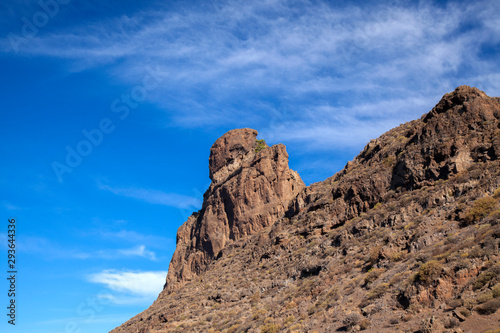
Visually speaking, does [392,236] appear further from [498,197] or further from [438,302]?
[438,302]

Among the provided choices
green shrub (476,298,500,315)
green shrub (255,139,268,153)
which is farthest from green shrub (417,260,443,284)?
green shrub (255,139,268,153)

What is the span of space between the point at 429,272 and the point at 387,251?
644 cm

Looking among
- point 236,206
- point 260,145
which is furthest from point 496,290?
point 260,145

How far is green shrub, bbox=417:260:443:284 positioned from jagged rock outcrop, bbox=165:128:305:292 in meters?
36.8

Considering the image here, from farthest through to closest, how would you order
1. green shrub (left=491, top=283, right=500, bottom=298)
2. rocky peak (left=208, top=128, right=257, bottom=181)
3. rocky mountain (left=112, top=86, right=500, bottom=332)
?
rocky peak (left=208, top=128, right=257, bottom=181) < rocky mountain (left=112, top=86, right=500, bottom=332) < green shrub (left=491, top=283, right=500, bottom=298)

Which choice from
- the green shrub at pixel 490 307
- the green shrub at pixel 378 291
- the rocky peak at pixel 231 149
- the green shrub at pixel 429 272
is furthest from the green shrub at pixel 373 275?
the rocky peak at pixel 231 149

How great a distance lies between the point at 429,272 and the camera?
20.5 meters

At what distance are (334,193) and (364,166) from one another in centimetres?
539

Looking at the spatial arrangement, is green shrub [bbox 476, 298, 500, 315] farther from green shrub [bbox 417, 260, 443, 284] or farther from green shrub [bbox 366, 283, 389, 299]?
green shrub [bbox 366, 283, 389, 299]

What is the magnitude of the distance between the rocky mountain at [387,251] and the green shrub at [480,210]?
0.06 m

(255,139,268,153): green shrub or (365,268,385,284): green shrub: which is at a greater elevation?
(255,139,268,153): green shrub

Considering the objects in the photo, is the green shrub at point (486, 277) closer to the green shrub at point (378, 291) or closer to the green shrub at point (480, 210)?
the green shrub at point (378, 291)

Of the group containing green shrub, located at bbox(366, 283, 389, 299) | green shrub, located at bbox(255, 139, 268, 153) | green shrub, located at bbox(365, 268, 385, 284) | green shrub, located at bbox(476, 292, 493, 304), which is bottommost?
green shrub, located at bbox(476, 292, 493, 304)

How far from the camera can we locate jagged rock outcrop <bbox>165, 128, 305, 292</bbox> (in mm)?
60819
